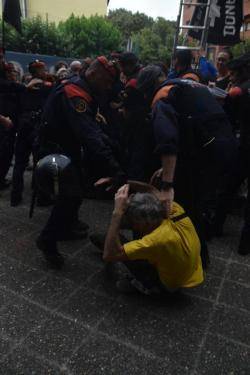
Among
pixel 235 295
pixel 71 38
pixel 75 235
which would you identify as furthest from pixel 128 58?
pixel 71 38

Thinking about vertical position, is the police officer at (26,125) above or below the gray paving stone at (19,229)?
above

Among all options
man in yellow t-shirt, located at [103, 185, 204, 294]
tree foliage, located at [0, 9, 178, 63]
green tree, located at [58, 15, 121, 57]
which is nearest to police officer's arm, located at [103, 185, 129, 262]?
man in yellow t-shirt, located at [103, 185, 204, 294]

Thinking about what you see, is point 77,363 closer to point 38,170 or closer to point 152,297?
point 152,297

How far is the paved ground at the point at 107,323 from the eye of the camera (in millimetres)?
2193

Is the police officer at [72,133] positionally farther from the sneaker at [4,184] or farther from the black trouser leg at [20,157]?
the sneaker at [4,184]

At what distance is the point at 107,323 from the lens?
2523 millimetres

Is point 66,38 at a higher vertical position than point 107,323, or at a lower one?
higher

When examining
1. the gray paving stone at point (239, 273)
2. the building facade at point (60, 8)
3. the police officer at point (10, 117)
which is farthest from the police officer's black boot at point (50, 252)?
the building facade at point (60, 8)

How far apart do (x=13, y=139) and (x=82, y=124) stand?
248cm

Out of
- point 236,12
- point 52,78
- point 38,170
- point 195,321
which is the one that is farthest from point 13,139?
point 236,12

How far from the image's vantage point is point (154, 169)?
3.36 m

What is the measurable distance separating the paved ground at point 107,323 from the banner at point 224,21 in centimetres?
471

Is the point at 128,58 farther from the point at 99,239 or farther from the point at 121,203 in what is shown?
the point at 121,203

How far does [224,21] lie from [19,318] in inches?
238
